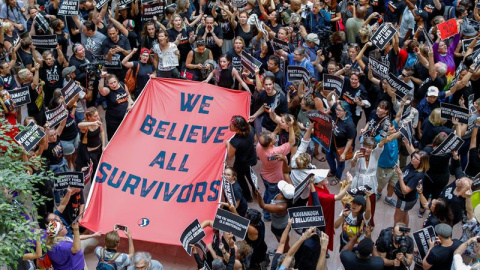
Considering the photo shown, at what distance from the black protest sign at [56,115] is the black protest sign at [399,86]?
520cm

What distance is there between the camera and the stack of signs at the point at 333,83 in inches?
453

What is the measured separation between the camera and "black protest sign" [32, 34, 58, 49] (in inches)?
508

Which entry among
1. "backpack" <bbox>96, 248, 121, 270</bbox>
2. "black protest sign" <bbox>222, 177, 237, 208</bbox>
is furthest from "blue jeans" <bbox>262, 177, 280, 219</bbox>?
"backpack" <bbox>96, 248, 121, 270</bbox>

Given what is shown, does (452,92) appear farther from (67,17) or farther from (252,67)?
(67,17)

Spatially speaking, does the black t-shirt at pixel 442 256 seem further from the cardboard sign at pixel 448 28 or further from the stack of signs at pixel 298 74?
the cardboard sign at pixel 448 28

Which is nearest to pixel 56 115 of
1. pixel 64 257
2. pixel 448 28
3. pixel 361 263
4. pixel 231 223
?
pixel 64 257

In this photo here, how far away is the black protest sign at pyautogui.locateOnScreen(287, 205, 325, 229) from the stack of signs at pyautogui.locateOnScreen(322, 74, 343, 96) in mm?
3644

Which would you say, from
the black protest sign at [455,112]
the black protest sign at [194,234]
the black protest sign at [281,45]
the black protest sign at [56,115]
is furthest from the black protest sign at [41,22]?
the black protest sign at [455,112]

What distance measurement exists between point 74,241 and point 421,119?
659cm

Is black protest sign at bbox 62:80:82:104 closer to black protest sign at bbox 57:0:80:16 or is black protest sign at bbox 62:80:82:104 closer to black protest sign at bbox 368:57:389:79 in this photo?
black protest sign at bbox 57:0:80:16

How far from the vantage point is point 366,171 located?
34.0 feet

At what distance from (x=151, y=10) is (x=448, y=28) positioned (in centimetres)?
583

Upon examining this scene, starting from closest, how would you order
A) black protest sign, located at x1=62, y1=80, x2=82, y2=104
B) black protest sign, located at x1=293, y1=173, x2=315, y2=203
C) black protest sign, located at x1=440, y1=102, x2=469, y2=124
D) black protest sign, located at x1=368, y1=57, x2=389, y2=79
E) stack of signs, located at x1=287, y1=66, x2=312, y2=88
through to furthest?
black protest sign, located at x1=293, y1=173, x2=315, y2=203 < black protest sign, located at x1=440, y1=102, x2=469, y2=124 < black protest sign, located at x1=62, y1=80, x2=82, y2=104 < black protest sign, located at x1=368, y1=57, x2=389, y2=79 < stack of signs, located at x1=287, y1=66, x2=312, y2=88

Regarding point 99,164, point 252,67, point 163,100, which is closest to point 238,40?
point 252,67
